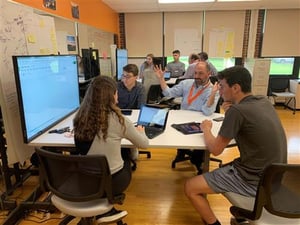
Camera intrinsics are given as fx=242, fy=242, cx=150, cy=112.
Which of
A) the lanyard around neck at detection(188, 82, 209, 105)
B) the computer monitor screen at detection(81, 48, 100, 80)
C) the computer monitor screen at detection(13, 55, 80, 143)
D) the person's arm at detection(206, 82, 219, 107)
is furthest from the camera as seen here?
the computer monitor screen at detection(81, 48, 100, 80)

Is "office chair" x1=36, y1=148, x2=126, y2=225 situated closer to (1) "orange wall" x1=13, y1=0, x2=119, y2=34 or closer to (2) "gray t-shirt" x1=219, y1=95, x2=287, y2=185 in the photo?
(2) "gray t-shirt" x1=219, y1=95, x2=287, y2=185

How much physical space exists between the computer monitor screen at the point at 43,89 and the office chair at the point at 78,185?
1.55ft

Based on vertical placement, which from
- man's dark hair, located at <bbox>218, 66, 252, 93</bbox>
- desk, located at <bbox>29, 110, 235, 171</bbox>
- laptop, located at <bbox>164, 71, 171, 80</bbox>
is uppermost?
man's dark hair, located at <bbox>218, 66, 252, 93</bbox>

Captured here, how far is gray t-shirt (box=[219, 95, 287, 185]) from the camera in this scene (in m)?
1.45

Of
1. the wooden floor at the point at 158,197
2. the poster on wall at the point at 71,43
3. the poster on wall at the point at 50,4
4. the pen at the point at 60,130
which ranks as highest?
the poster on wall at the point at 50,4

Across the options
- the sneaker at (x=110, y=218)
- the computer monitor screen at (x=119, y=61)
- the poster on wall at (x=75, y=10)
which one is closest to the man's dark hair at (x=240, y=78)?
the sneaker at (x=110, y=218)

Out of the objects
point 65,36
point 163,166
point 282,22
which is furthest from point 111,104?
point 282,22

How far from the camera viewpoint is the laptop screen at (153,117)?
2076 mm

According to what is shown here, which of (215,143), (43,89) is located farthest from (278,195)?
(43,89)

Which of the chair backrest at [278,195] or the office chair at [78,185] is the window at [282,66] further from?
the office chair at [78,185]

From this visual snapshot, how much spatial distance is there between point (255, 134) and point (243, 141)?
103 mm

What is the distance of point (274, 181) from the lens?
4.13 ft

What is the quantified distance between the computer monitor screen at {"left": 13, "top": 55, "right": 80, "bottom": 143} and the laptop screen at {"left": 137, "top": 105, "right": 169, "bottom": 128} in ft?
2.56

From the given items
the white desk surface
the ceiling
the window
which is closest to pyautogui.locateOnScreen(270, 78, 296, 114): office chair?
the window
